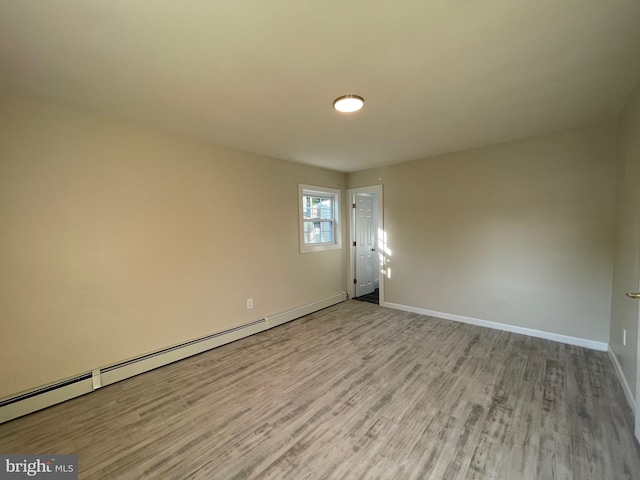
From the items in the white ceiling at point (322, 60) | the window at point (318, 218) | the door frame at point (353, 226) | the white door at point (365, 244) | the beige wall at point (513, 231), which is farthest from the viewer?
the white door at point (365, 244)

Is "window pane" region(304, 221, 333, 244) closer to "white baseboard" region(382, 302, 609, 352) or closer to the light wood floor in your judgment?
"white baseboard" region(382, 302, 609, 352)

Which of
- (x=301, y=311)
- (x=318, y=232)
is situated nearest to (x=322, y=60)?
(x=318, y=232)

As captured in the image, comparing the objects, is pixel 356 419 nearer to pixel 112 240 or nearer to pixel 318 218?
pixel 112 240

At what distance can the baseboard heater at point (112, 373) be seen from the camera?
6.35ft

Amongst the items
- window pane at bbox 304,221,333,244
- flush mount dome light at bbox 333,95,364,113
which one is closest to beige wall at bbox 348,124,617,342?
window pane at bbox 304,221,333,244

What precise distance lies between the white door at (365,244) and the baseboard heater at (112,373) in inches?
83.1

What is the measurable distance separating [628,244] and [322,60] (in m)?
2.77

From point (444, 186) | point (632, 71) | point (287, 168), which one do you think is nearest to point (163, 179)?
point (287, 168)

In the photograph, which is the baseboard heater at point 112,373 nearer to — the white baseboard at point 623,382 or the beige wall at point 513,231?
the beige wall at point 513,231

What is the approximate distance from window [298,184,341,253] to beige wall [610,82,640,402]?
3389 mm

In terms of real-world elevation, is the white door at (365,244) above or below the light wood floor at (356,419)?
above

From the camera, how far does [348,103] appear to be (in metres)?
2.01

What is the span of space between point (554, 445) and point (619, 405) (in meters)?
0.84

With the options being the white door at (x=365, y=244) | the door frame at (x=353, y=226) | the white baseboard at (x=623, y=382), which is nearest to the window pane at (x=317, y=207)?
the door frame at (x=353, y=226)
